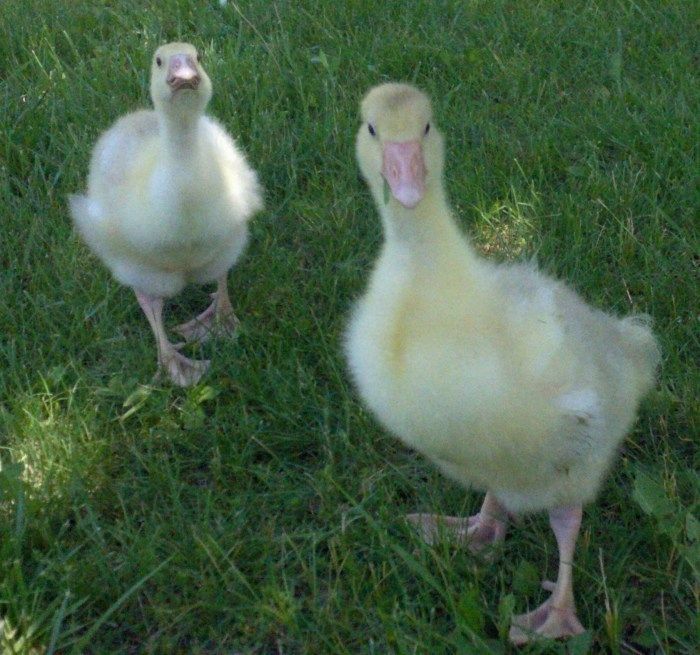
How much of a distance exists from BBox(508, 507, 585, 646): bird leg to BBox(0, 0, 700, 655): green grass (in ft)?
0.24

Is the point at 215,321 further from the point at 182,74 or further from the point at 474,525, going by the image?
the point at 474,525

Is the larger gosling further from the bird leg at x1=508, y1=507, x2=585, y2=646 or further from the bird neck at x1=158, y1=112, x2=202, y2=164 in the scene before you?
the bird neck at x1=158, y1=112, x2=202, y2=164

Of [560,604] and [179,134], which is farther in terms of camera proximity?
[179,134]

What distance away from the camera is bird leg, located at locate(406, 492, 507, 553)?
3092 mm

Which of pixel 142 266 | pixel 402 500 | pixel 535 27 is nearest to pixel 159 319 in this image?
pixel 142 266

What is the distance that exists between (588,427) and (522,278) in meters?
0.48

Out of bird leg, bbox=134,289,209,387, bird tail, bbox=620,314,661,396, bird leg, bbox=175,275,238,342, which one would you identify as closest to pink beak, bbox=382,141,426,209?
bird tail, bbox=620,314,661,396

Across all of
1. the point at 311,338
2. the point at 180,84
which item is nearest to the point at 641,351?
the point at 311,338

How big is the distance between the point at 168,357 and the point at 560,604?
179cm

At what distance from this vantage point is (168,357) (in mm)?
3979

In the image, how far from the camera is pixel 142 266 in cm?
400

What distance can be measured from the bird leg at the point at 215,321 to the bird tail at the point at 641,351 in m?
1.55

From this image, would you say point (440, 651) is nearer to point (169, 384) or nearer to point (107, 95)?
point (169, 384)

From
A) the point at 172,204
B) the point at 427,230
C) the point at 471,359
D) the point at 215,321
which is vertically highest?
the point at 427,230
